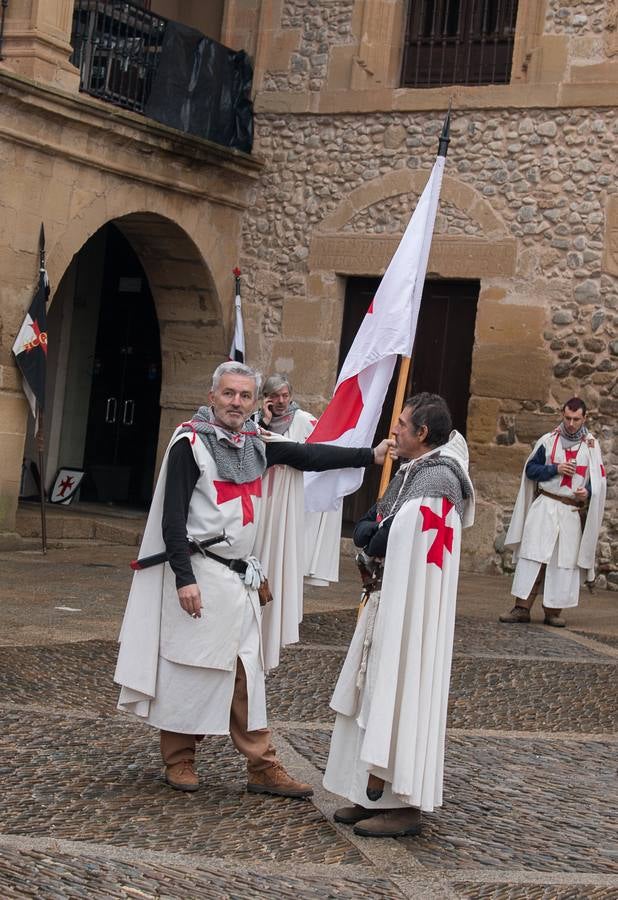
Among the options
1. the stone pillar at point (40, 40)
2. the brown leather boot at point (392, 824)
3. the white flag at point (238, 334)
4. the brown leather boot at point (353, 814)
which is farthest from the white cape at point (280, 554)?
the white flag at point (238, 334)

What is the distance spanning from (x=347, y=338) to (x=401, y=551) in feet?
30.7

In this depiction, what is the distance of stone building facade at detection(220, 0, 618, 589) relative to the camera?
42.2 feet

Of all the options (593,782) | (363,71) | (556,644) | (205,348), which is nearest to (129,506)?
(205,348)

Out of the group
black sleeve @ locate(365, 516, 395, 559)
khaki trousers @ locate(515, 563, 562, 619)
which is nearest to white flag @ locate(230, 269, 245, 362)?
khaki trousers @ locate(515, 563, 562, 619)

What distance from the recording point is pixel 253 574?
5.12 metres

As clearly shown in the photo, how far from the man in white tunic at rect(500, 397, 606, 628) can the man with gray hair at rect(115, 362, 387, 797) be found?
17.2ft

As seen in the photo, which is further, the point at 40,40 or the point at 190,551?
the point at 40,40

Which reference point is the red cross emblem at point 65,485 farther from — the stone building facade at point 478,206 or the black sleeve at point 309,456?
the black sleeve at point 309,456

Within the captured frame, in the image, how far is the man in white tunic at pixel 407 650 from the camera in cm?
467

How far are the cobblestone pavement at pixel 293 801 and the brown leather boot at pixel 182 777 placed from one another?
0.16ft

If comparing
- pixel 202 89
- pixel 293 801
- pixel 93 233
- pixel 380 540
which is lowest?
pixel 293 801

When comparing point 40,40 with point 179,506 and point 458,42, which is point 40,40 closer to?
point 458,42

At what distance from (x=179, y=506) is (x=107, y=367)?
1102cm

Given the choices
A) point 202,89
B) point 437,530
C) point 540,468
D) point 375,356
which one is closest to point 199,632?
point 437,530
